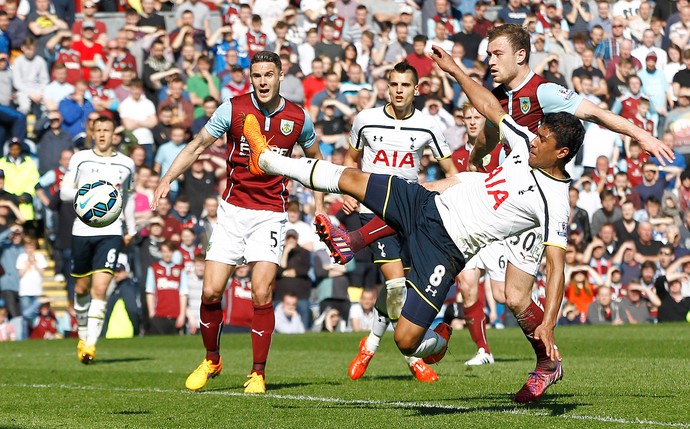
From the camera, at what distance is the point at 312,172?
8.90 meters

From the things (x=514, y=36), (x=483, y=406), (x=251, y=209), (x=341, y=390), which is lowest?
(x=341, y=390)

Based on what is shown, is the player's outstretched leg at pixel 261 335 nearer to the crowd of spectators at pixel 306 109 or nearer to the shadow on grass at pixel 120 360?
the shadow on grass at pixel 120 360

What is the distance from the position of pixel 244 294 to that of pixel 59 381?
792 centimetres

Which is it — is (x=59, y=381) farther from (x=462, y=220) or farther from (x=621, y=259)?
(x=621, y=259)

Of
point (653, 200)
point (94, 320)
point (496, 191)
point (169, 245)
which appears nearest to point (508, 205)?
point (496, 191)

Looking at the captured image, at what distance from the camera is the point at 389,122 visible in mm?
11938

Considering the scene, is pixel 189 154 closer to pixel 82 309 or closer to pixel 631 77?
pixel 82 309

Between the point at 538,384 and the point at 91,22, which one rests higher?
the point at 91,22

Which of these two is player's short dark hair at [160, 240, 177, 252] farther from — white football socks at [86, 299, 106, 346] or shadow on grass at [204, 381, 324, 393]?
shadow on grass at [204, 381, 324, 393]

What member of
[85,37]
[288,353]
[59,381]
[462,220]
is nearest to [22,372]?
[59,381]

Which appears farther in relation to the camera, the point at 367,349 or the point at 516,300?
the point at 367,349

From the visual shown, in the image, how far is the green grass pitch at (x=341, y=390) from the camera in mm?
8320

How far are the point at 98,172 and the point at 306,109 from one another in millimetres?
8393

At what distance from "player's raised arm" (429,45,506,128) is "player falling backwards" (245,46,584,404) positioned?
1.8 inches
